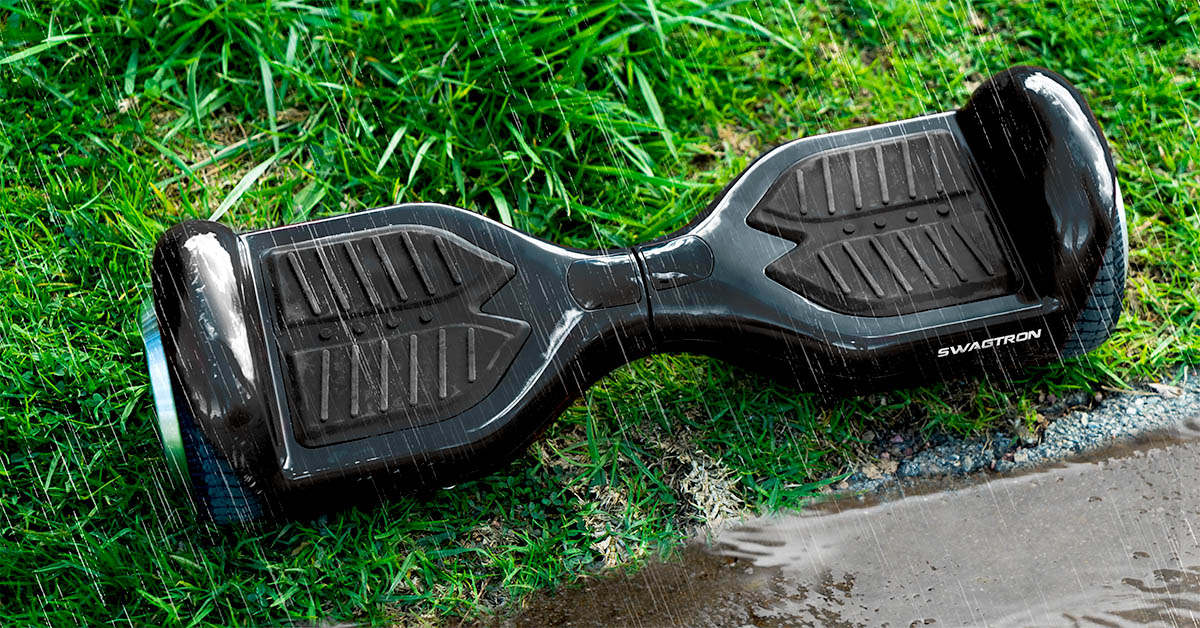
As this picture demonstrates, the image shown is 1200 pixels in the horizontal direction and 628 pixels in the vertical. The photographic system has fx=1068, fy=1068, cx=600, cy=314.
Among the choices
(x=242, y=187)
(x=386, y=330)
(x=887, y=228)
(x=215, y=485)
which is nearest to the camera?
(x=215, y=485)

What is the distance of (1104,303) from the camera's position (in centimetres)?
209

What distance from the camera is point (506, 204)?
96.5 inches

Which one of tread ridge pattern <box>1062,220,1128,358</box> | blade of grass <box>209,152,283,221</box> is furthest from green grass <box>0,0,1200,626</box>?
tread ridge pattern <box>1062,220,1128,358</box>

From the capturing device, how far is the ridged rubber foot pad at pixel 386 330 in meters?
1.95

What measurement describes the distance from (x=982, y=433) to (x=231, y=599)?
1.54 meters

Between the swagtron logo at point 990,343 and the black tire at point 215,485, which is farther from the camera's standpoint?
the swagtron logo at point 990,343

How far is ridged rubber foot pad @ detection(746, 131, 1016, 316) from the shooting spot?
2090 mm

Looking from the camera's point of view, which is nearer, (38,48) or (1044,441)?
(1044,441)

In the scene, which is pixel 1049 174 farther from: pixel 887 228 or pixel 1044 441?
pixel 1044 441

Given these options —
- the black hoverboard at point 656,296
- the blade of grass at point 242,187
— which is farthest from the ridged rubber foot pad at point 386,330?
the blade of grass at point 242,187

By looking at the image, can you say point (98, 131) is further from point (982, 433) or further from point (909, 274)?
point (982, 433)

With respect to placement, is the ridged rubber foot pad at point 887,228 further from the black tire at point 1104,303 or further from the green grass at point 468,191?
the green grass at point 468,191

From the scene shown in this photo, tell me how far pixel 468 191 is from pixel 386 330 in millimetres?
589

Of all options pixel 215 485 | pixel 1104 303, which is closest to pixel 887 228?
pixel 1104 303
